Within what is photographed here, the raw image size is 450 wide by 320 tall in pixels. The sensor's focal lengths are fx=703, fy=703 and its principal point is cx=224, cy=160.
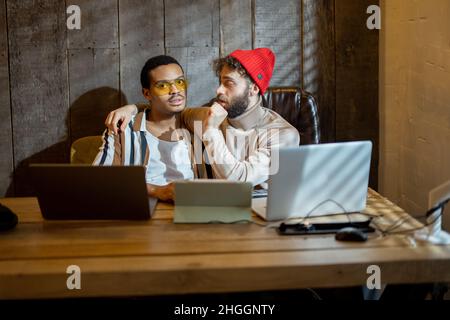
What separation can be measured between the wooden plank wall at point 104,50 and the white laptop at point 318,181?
139 cm

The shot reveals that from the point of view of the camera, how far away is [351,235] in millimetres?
2043

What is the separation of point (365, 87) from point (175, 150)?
1174 mm

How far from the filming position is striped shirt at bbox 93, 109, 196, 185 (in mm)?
2893

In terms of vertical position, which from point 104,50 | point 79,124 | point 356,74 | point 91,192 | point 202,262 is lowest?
point 202,262

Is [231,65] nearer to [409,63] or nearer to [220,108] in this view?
[220,108]

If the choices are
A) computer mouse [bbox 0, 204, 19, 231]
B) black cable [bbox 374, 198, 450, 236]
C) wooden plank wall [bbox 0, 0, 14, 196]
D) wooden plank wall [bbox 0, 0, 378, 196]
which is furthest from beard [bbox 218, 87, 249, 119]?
wooden plank wall [bbox 0, 0, 14, 196]

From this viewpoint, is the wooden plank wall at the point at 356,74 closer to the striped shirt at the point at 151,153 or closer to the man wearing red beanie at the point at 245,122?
the man wearing red beanie at the point at 245,122

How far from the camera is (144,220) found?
90.4 inches

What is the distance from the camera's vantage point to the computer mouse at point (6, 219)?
221 centimetres

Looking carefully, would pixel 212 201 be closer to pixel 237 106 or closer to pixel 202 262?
pixel 202 262

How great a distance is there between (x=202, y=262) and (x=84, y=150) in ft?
4.93

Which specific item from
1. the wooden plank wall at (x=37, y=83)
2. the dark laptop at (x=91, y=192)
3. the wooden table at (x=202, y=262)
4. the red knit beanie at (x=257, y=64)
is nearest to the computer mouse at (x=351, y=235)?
the wooden table at (x=202, y=262)

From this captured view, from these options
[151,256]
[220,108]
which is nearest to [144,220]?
[151,256]

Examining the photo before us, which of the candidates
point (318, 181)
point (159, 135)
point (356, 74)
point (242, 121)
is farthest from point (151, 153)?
point (356, 74)
